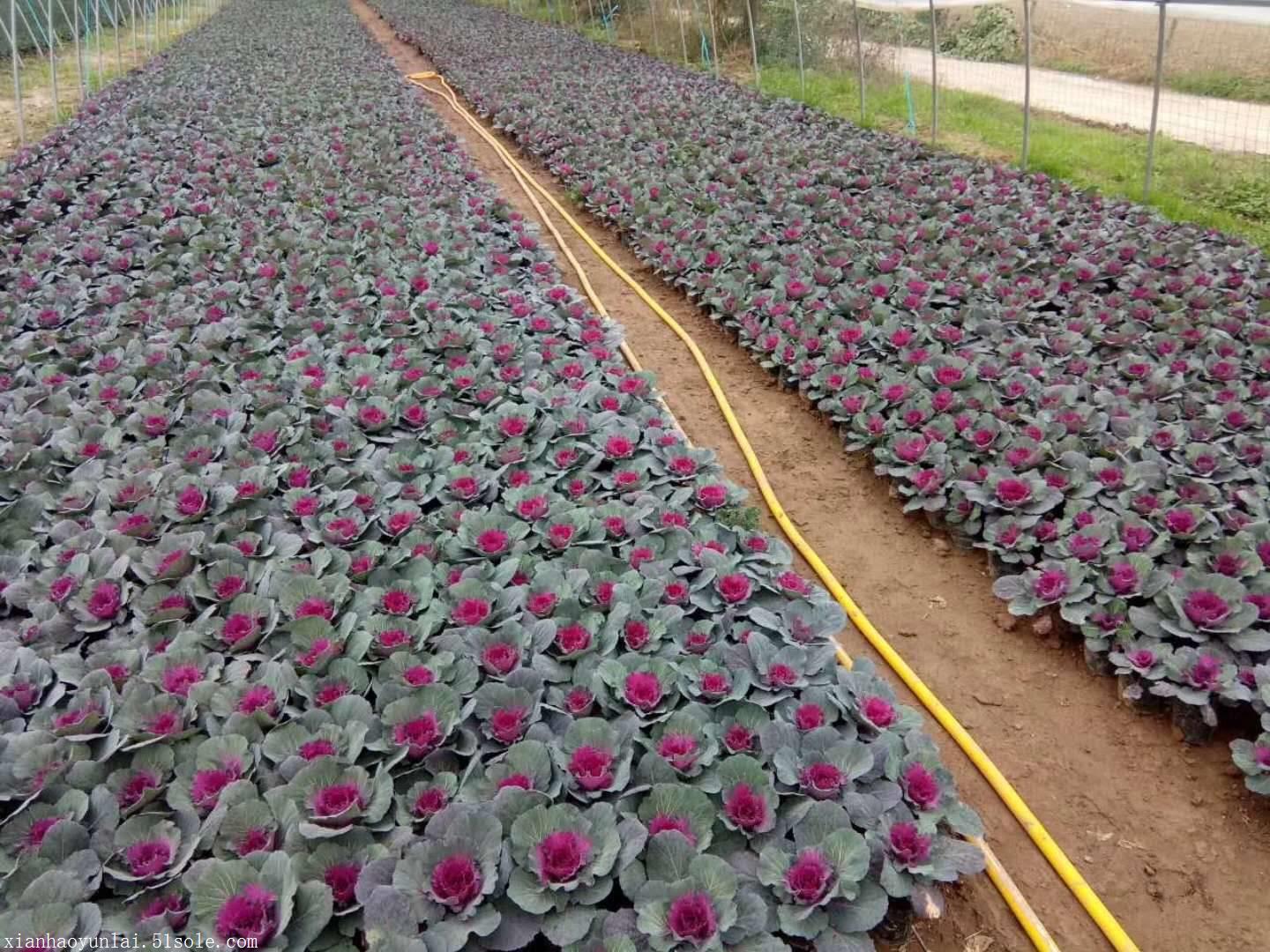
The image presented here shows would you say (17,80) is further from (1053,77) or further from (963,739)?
(1053,77)

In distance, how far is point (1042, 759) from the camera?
3.05 meters

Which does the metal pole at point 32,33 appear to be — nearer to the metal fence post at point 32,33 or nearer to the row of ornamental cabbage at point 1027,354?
the metal fence post at point 32,33

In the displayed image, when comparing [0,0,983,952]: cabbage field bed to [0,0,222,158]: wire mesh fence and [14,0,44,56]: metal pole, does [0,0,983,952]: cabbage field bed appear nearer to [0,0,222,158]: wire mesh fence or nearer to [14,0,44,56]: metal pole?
[0,0,222,158]: wire mesh fence

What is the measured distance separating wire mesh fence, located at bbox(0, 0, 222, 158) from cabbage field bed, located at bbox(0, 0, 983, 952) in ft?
28.4

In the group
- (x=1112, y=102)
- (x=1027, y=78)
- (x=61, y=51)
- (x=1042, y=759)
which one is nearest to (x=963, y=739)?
(x=1042, y=759)

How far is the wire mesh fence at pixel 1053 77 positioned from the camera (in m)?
8.15

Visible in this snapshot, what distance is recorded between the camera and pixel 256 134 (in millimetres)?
9883

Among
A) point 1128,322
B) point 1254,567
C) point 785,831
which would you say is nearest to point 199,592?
point 785,831

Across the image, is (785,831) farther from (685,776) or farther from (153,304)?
(153,304)

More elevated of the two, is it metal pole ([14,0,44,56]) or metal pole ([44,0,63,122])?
metal pole ([14,0,44,56])

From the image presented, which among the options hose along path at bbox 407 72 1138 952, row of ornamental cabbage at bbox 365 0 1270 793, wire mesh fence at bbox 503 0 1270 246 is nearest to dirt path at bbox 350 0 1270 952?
hose along path at bbox 407 72 1138 952

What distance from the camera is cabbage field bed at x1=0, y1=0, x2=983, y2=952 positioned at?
203 cm

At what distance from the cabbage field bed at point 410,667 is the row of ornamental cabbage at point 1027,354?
1.23 metres

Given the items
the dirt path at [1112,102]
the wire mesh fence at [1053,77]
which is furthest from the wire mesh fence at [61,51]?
the dirt path at [1112,102]
